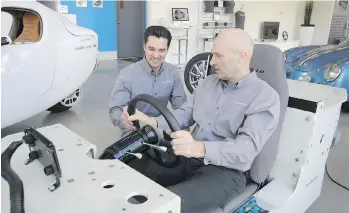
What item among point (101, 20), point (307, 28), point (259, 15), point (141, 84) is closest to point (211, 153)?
point (141, 84)

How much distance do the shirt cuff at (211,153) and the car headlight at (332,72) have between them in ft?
9.37

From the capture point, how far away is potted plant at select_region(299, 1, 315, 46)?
1034cm

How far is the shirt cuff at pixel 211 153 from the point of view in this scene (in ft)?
4.17

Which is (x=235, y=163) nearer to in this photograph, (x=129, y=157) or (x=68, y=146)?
(x=129, y=157)

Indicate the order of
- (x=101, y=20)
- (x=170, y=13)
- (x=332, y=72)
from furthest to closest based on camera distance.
Answer: (x=101, y=20), (x=170, y=13), (x=332, y=72)

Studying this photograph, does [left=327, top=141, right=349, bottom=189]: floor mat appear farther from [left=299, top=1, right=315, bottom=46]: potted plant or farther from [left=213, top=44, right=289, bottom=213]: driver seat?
[left=299, top=1, right=315, bottom=46]: potted plant

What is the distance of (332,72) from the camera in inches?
141

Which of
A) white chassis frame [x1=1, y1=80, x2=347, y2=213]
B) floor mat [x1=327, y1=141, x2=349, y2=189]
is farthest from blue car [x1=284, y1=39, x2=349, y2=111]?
white chassis frame [x1=1, y1=80, x2=347, y2=213]

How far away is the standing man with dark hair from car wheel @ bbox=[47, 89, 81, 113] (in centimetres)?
175

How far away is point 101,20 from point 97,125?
4.68 meters

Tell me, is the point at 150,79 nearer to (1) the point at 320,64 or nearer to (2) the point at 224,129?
(2) the point at 224,129

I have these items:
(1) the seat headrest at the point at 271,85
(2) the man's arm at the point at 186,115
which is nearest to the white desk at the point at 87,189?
(2) the man's arm at the point at 186,115

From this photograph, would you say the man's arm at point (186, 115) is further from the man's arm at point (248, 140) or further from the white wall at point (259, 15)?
the white wall at point (259, 15)

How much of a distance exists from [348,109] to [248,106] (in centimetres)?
331
